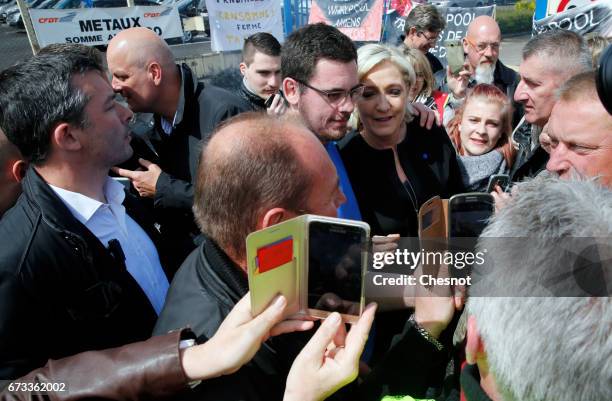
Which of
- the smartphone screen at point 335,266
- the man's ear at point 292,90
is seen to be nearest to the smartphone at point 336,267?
the smartphone screen at point 335,266

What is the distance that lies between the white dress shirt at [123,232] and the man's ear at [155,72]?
3.07 ft

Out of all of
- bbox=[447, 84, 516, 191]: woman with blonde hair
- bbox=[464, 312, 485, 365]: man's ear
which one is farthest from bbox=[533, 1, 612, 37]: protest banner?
bbox=[464, 312, 485, 365]: man's ear

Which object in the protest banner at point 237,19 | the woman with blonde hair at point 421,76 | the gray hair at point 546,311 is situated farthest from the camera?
the protest banner at point 237,19

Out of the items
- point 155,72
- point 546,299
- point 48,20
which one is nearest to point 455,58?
point 155,72

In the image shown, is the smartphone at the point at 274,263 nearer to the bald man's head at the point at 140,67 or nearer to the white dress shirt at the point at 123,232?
the white dress shirt at the point at 123,232

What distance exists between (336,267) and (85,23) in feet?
17.0

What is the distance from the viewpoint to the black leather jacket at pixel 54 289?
3.81 feet

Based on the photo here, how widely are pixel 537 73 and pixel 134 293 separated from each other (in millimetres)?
2269

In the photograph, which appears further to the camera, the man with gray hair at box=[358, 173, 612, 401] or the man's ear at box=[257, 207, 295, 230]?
the man's ear at box=[257, 207, 295, 230]

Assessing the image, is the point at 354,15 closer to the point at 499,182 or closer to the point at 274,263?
the point at 499,182

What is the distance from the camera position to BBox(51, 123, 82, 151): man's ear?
1430mm

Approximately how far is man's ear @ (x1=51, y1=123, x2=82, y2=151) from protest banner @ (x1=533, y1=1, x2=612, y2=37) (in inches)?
177

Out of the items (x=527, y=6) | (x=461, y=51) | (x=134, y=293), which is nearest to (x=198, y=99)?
(x=134, y=293)

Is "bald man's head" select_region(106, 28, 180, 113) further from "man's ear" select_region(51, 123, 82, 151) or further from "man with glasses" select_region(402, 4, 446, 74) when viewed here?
"man with glasses" select_region(402, 4, 446, 74)
